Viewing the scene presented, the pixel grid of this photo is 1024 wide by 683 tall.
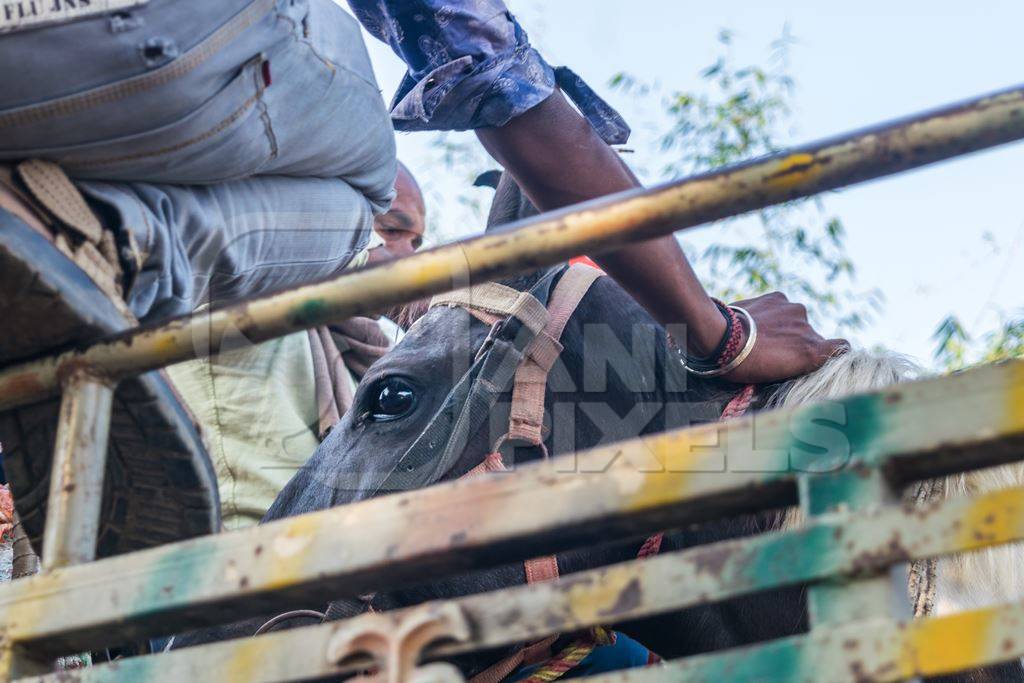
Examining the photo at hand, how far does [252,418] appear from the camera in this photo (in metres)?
3.54

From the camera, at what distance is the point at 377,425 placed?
8.62 feet

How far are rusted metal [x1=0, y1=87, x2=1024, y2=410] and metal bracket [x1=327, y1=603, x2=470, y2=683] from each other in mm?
348

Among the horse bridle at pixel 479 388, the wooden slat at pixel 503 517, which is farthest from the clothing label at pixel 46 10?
the horse bridle at pixel 479 388

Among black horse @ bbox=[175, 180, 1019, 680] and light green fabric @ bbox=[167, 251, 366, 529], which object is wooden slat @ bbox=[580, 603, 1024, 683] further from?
light green fabric @ bbox=[167, 251, 366, 529]

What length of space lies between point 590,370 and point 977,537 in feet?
5.04

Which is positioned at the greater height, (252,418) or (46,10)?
(46,10)

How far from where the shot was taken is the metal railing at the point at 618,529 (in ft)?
3.62

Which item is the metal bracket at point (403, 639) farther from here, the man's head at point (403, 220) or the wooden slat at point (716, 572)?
the man's head at point (403, 220)

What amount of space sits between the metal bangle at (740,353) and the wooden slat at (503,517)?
126 cm

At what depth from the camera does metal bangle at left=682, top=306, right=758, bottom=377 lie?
8.11 ft

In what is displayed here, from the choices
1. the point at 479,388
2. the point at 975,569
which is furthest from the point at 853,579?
the point at 479,388

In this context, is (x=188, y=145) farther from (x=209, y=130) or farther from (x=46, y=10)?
(x=46, y=10)

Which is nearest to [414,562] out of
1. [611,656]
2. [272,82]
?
[272,82]

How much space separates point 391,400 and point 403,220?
1.59 meters
